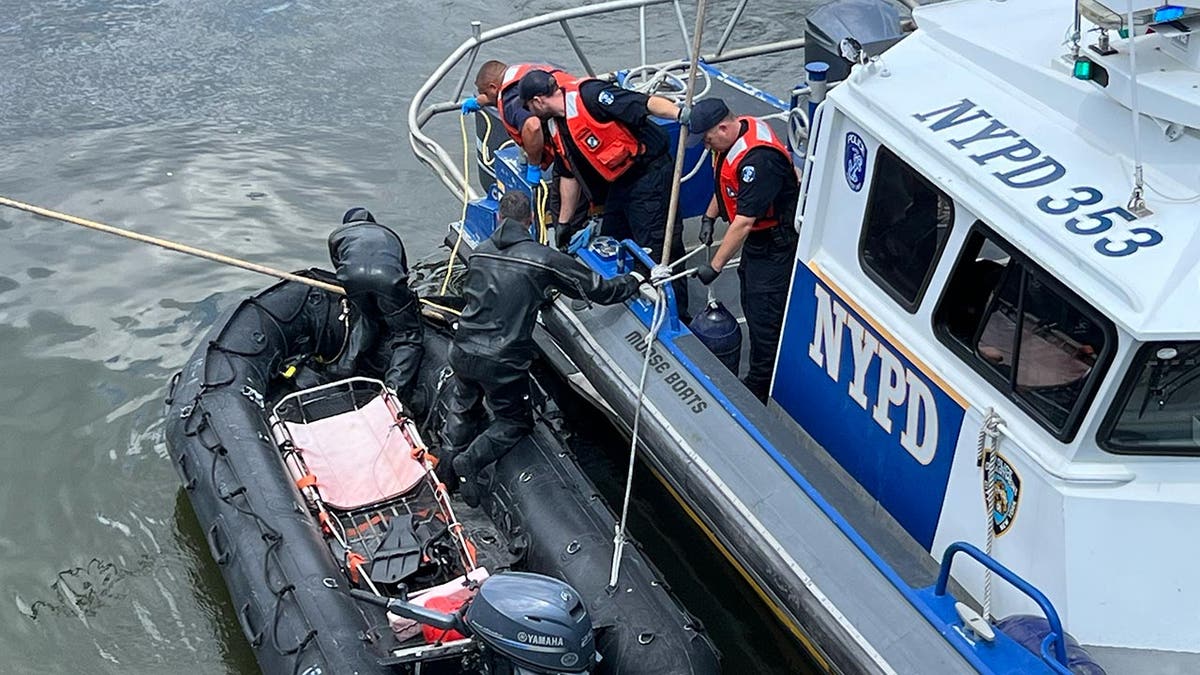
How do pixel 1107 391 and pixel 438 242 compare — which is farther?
pixel 438 242

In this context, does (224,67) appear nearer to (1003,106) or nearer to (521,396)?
(521,396)

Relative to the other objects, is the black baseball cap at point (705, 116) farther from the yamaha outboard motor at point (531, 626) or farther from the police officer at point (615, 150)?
the yamaha outboard motor at point (531, 626)

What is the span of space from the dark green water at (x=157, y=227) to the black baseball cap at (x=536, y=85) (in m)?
1.73

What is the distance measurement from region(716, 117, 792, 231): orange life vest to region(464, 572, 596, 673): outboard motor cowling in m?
1.84

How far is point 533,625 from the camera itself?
386 cm

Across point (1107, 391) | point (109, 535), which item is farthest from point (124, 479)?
point (1107, 391)

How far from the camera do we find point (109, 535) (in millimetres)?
6148

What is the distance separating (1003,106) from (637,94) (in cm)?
204

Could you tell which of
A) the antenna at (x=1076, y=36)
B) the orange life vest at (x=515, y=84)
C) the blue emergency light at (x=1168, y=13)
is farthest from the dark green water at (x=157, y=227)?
the blue emergency light at (x=1168, y=13)

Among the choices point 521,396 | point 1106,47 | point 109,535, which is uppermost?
point 1106,47

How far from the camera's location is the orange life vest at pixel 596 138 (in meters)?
5.64

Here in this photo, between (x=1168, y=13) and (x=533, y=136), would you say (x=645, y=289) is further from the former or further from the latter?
(x=1168, y=13)

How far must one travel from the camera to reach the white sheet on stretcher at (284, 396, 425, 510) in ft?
17.4

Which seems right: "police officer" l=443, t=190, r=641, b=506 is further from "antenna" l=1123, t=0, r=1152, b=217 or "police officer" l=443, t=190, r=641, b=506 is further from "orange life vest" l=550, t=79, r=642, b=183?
"antenna" l=1123, t=0, r=1152, b=217
